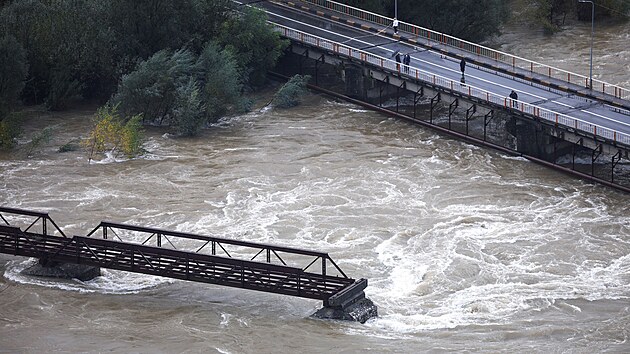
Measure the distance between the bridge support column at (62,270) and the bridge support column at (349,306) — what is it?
1030 centimetres

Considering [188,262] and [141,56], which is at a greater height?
[188,262]

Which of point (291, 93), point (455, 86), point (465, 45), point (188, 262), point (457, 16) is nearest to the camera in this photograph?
point (188, 262)

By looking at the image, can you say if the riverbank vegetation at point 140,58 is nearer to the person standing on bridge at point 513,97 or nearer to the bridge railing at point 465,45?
the bridge railing at point 465,45

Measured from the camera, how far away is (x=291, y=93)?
86000mm

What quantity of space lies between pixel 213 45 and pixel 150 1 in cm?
468

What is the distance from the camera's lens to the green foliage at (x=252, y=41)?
8762cm

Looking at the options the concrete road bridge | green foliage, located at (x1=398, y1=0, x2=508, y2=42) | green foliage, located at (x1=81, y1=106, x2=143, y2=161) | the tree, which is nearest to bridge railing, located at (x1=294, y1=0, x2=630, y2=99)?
the concrete road bridge

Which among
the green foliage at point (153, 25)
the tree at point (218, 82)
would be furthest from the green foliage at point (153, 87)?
the green foliage at point (153, 25)

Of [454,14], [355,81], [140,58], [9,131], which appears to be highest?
[140,58]

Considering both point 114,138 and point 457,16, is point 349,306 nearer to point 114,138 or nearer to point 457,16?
point 114,138

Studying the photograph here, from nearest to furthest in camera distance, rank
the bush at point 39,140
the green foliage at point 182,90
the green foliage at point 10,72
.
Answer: the bush at point 39,140
the green foliage at point 10,72
the green foliage at point 182,90

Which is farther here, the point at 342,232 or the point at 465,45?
the point at 465,45

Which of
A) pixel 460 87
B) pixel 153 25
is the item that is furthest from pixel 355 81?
pixel 153 25

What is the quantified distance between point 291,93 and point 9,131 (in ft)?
59.5
